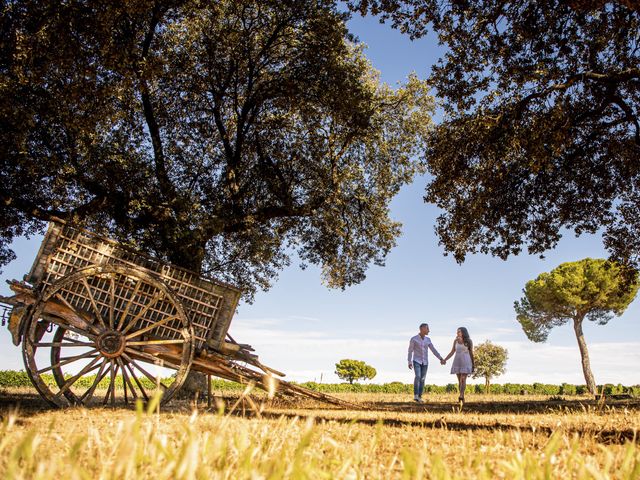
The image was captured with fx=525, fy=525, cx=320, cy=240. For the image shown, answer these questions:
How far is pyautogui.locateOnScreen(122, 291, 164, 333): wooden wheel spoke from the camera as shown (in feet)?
28.2

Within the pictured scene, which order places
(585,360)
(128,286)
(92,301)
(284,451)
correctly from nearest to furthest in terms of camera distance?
1. (284,451)
2. (92,301)
3. (128,286)
4. (585,360)

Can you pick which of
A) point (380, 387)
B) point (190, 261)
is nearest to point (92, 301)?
point (190, 261)

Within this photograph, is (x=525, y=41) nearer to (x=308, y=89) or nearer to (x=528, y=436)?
(x=308, y=89)

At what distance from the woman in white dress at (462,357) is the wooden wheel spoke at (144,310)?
8.73 meters

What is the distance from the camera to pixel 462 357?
14289 mm

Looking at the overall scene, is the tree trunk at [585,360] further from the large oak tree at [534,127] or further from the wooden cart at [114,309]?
the wooden cart at [114,309]

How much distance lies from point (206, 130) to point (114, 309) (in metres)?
9.92

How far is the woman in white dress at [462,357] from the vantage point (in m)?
14.2

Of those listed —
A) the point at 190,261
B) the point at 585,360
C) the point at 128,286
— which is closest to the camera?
the point at 128,286

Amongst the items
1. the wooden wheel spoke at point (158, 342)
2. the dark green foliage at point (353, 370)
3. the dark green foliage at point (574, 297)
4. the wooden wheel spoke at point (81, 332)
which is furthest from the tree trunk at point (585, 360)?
the wooden wheel spoke at point (81, 332)

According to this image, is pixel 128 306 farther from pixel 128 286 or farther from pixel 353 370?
pixel 353 370

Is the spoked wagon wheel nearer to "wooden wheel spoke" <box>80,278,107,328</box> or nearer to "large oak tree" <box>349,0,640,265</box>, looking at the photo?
"wooden wheel spoke" <box>80,278,107,328</box>

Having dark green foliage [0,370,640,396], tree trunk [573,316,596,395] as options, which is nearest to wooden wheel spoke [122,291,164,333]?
dark green foliage [0,370,640,396]

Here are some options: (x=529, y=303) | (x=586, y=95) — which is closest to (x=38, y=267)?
(x=586, y=95)
